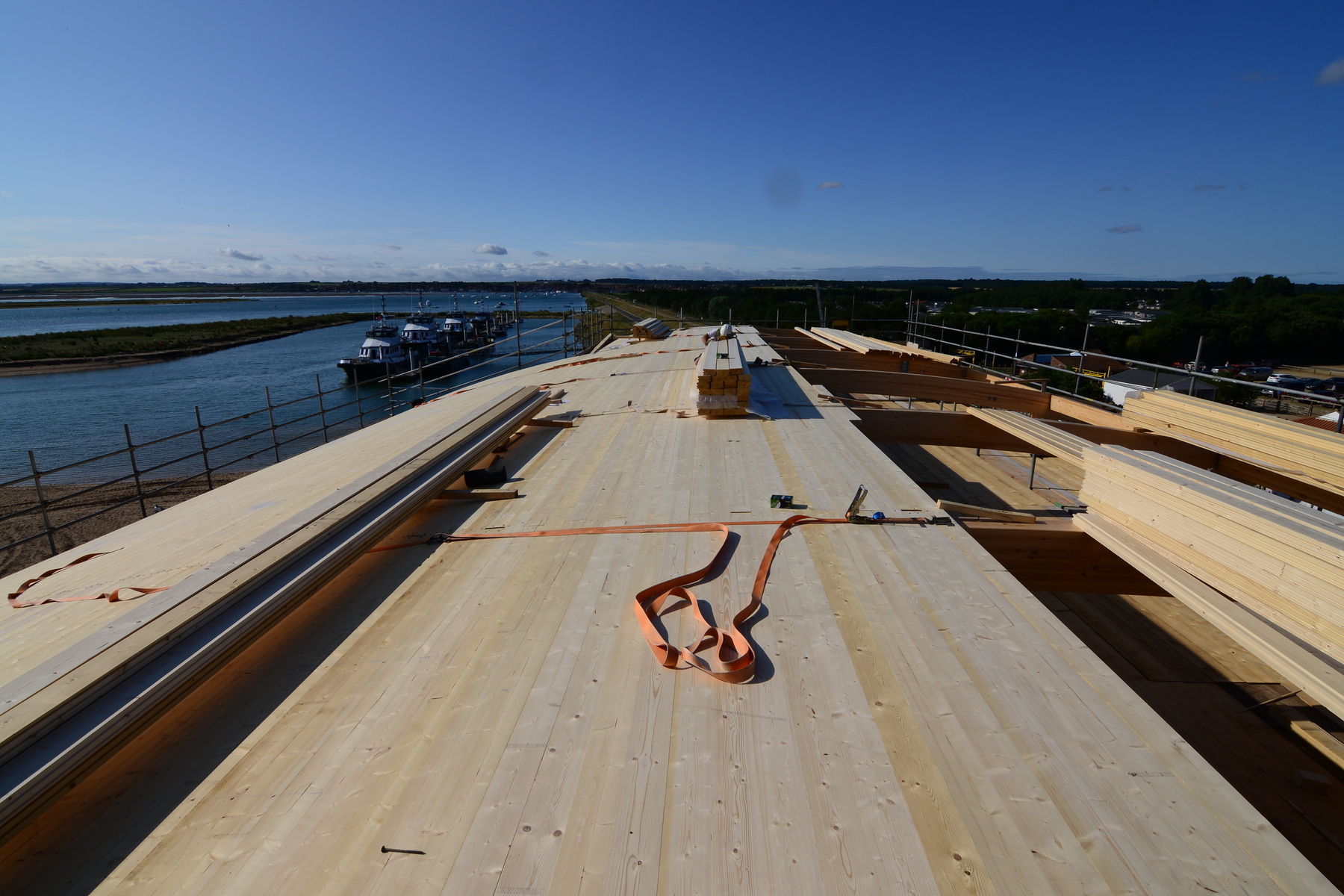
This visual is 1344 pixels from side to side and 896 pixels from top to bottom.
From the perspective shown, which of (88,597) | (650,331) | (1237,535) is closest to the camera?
(88,597)

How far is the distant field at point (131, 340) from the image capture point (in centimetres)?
4462

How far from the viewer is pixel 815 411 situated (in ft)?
23.7

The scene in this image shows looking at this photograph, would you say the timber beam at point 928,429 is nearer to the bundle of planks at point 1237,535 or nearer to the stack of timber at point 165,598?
the bundle of planks at point 1237,535

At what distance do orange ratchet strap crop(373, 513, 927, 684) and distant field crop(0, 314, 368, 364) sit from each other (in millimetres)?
58773

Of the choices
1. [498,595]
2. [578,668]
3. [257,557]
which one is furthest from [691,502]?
[257,557]

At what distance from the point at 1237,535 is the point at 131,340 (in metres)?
74.2

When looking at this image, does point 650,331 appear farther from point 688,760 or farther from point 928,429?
point 688,760

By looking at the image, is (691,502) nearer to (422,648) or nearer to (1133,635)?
(422,648)

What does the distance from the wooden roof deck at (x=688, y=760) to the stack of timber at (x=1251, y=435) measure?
384 cm

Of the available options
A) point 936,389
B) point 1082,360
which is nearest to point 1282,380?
point 1082,360

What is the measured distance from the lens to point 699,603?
10.5ft

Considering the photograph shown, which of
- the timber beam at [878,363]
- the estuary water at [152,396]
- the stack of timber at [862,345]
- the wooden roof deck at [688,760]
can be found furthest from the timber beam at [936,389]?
the estuary water at [152,396]

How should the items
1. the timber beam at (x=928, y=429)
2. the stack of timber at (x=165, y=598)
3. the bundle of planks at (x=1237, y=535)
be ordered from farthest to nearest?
the timber beam at (x=928, y=429) < the bundle of planks at (x=1237, y=535) < the stack of timber at (x=165, y=598)

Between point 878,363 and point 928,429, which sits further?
point 878,363
